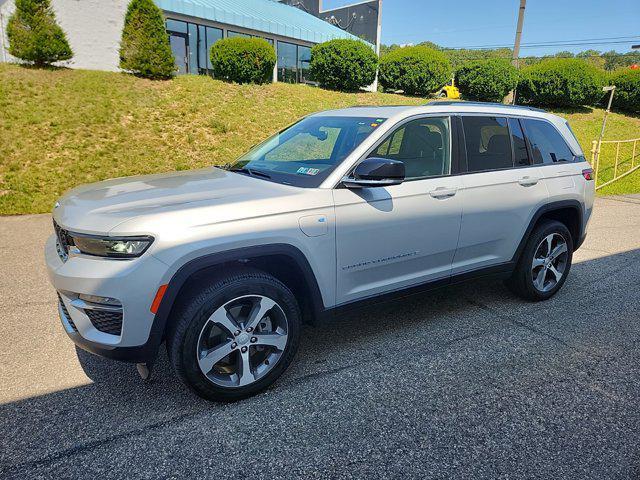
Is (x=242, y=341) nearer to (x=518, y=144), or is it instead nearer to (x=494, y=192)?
(x=494, y=192)

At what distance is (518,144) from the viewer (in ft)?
13.9

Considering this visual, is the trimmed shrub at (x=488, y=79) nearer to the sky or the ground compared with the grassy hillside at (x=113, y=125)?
nearer to the sky

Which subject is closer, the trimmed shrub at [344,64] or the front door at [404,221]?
the front door at [404,221]

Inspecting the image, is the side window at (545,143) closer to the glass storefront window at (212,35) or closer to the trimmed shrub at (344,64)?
the trimmed shrub at (344,64)

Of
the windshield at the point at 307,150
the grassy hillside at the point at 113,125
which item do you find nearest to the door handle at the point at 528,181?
the windshield at the point at 307,150

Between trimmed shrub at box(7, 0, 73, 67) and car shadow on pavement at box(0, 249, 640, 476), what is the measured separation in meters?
12.7

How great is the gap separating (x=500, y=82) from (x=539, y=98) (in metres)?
2.48

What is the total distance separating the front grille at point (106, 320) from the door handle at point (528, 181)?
11.1 feet

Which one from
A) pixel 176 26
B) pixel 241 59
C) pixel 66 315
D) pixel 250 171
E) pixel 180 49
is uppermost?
pixel 176 26

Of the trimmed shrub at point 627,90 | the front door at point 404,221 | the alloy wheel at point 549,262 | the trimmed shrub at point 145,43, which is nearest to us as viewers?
the front door at point 404,221

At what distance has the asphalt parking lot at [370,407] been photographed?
241 centimetres

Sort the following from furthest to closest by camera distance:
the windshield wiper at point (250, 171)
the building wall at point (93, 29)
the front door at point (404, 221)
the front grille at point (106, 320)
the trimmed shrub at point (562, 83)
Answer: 1. the trimmed shrub at point (562, 83)
2. the building wall at point (93, 29)
3. the windshield wiper at point (250, 171)
4. the front door at point (404, 221)
5. the front grille at point (106, 320)

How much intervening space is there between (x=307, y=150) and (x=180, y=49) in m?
18.7

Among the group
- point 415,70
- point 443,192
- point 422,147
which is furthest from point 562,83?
point 443,192
